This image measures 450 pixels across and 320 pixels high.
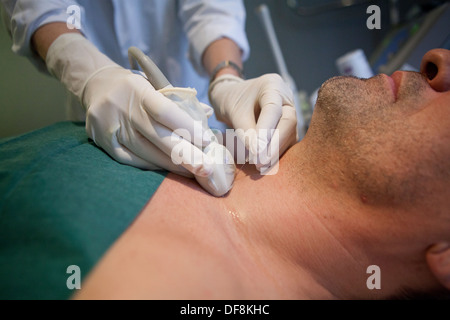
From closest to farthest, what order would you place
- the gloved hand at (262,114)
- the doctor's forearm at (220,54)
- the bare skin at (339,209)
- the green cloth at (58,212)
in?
the green cloth at (58,212), the bare skin at (339,209), the gloved hand at (262,114), the doctor's forearm at (220,54)

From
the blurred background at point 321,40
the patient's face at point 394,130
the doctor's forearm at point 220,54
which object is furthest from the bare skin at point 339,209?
the blurred background at point 321,40

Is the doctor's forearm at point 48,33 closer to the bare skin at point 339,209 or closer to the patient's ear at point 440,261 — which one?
the bare skin at point 339,209

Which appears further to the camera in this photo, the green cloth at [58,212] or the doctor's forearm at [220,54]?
the doctor's forearm at [220,54]

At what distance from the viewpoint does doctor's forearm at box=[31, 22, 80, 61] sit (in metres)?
1.03

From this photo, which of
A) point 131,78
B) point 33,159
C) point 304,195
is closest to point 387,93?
point 304,195

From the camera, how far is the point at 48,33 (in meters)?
1.04

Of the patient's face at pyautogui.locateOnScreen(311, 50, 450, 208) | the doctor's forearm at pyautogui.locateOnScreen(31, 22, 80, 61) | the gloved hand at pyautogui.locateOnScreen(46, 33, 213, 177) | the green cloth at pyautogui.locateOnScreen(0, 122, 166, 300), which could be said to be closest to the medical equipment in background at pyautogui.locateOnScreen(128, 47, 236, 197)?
the gloved hand at pyautogui.locateOnScreen(46, 33, 213, 177)

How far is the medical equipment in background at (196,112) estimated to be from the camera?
0.71m

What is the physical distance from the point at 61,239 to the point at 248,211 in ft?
1.40

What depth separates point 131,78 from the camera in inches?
29.0

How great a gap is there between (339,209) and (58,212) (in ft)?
2.08

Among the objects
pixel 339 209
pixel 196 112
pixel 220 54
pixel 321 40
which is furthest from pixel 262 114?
pixel 321 40

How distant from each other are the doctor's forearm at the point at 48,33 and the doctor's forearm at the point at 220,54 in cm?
53
